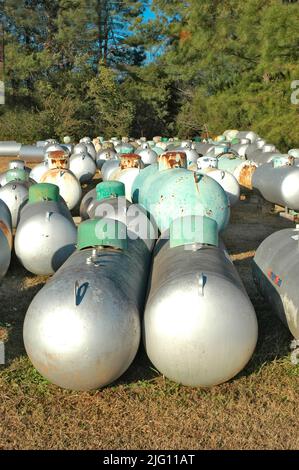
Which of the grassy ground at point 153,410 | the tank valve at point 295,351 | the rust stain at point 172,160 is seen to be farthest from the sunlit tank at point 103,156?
the tank valve at point 295,351

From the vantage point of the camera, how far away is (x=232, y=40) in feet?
78.2

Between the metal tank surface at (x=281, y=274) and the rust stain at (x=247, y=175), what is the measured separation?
6.96m

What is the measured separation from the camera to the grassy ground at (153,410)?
377 cm

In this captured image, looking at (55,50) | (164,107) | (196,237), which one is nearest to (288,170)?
(196,237)

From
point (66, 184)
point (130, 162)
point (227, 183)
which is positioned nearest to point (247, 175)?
point (227, 183)

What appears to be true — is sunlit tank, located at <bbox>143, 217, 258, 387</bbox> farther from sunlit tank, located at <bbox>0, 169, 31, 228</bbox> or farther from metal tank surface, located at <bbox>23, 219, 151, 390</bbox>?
sunlit tank, located at <bbox>0, 169, 31, 228</bbox>

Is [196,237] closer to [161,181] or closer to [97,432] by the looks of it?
[97,432]

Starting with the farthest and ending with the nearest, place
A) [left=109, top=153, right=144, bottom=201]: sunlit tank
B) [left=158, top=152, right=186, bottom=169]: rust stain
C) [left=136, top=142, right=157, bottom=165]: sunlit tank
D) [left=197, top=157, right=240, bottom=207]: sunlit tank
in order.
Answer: [left=136, top=142, right=157, bottom=165]: sunlit tank → [left=197, top=157, right=240, bottom=207]: sunlit tank → [left=109, top=153, right=144, bottom=201]: sunlit tank → [left=158, top=152, right=186, bottom=169]: rust stain

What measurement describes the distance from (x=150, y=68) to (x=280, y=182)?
2712 cm

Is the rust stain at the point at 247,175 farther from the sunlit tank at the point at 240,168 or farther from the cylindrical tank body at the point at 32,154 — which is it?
the cylindrical tank body at the point at 32,154

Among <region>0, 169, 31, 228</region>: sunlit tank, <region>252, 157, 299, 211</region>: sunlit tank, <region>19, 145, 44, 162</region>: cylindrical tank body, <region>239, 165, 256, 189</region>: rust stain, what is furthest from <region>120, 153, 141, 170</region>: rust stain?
<region>19, 145, 44, 162</region>: cylindrical tank body

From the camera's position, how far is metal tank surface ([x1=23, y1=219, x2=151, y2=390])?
3.96 m

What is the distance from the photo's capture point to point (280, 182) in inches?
404

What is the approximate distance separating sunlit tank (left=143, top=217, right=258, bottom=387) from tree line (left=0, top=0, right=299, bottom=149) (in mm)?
16892
